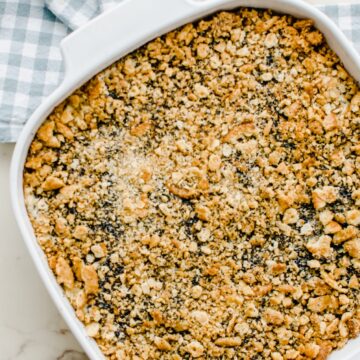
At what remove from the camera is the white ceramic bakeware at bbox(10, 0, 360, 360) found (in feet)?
3.92

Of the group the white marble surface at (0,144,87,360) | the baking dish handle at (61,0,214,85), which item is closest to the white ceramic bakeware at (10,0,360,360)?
the baking dish handle at (61,0,214,85)

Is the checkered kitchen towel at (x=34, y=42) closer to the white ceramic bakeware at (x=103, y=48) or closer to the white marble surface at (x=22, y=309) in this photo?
the white marble surface at (x=22, y=309)

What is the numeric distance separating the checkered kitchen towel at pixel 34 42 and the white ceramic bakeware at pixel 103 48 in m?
0.19

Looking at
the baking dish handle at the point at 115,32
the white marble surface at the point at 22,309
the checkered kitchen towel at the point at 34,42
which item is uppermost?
the baking dish handle at the point at 115,32

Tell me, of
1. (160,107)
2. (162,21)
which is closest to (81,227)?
(160,107)

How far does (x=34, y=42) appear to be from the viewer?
4.67ft

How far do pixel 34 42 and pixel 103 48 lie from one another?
27cm

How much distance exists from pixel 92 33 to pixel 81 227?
33 cm

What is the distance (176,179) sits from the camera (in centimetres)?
125

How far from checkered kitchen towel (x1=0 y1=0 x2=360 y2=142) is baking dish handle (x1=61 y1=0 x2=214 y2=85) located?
21cm

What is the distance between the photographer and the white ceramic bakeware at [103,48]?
1.20m

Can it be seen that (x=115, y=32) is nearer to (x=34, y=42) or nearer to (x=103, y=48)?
(x=103, y=48)

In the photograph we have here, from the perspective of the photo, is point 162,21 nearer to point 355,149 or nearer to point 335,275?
point 355,149

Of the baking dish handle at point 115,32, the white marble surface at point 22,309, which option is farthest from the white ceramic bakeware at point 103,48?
the white marble surface at point 22,309
